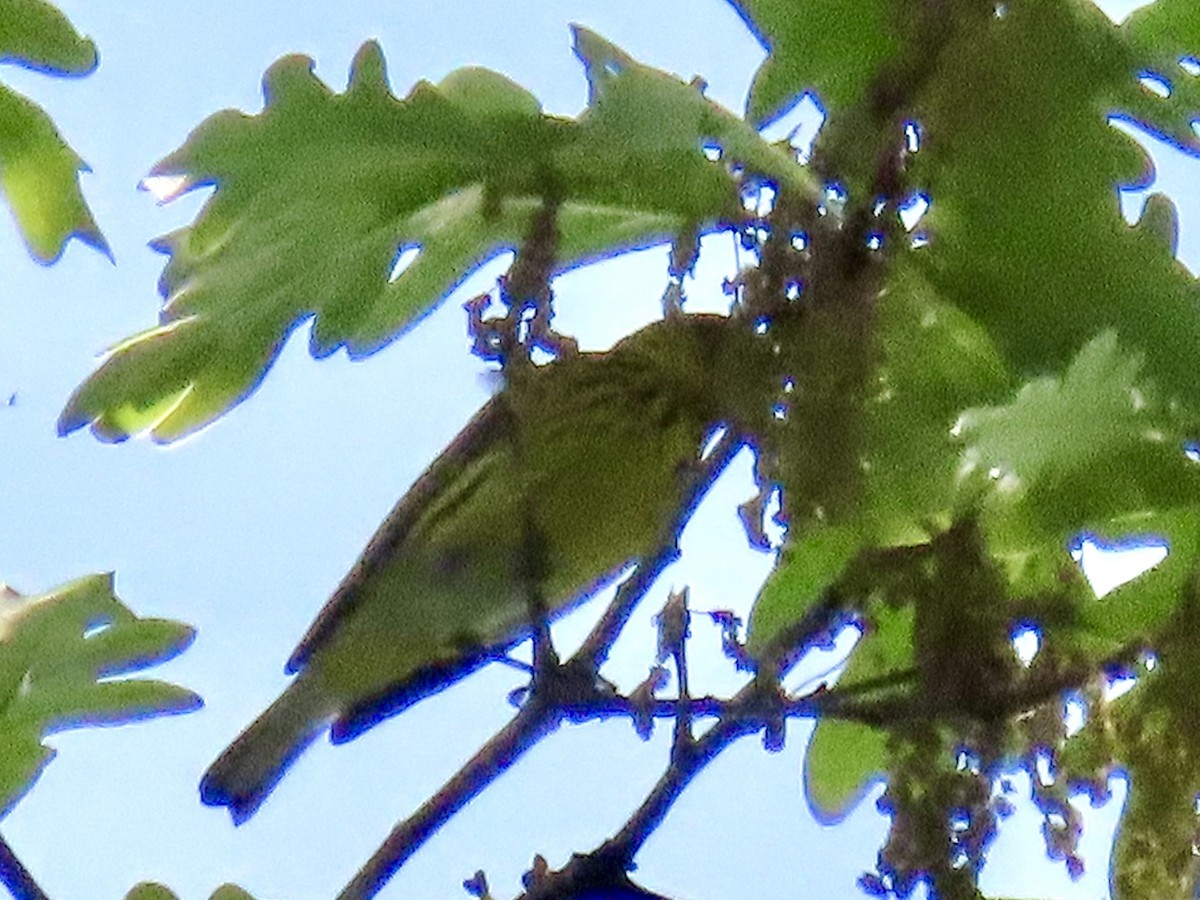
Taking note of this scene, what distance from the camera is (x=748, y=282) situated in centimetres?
77

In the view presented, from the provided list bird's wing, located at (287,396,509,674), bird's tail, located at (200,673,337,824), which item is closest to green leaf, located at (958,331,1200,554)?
bird's wing, located at (287,396,509,674)

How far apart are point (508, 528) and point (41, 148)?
0.43m

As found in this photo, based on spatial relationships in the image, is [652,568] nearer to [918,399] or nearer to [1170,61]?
[918,399]

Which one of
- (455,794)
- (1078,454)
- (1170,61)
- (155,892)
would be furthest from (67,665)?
(1170,61)

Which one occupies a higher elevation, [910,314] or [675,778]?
[910,314]

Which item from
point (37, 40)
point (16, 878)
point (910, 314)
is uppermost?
point (37, 40)

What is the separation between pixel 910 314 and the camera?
2.71 ft

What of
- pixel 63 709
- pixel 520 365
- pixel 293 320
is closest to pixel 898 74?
pixel 520 365

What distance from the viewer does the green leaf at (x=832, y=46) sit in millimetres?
857

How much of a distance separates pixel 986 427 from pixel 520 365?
0.21m

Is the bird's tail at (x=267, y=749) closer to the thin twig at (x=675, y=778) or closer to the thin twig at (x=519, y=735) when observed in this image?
the thin twig at (x=519, y=735)

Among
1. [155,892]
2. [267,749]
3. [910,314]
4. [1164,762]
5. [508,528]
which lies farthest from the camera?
[267,749]

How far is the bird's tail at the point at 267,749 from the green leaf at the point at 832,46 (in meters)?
0.81

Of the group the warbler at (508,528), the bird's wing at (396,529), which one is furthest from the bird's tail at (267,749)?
the bird's wing at (396,529)
